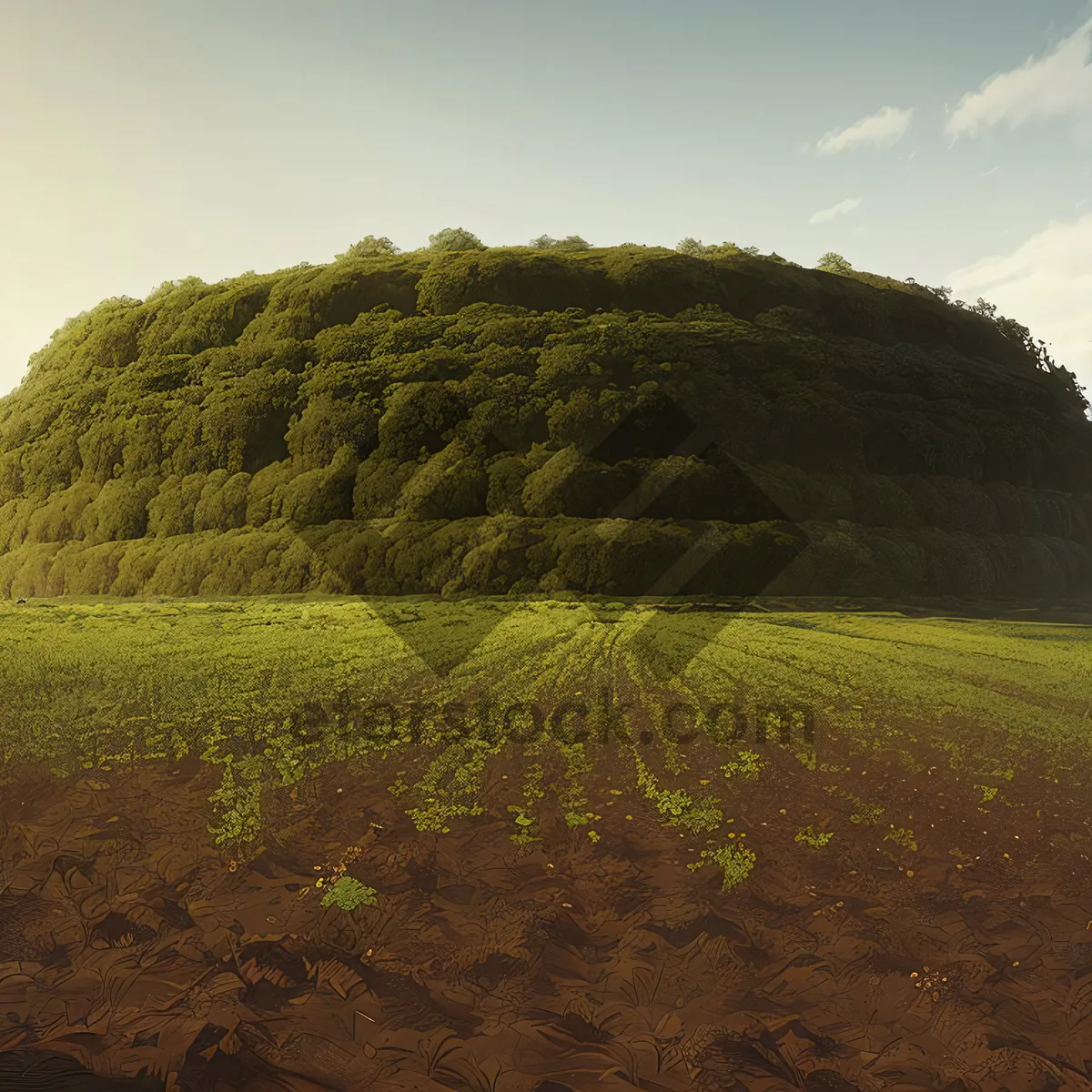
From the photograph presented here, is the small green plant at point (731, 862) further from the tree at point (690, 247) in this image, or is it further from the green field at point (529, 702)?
the tree at point (690, 247)

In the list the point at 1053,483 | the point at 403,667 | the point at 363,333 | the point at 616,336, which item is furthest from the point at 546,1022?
the point at 1053,483

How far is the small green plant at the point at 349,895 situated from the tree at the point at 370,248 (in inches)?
1699

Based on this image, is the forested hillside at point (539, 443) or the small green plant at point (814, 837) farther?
the forested hillside at point (539, 443)

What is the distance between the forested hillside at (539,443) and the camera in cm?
2795

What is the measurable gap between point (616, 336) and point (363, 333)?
11.9m

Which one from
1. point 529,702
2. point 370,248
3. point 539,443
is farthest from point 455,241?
point 529,702

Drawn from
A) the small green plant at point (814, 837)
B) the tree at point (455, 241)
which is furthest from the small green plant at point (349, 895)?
the tree at point (455, 241)

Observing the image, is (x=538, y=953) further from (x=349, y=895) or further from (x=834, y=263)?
(x=834, y=263)

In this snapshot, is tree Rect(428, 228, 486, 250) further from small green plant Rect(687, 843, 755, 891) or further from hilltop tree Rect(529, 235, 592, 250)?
small green plant Rect(687, 843, 755, 891)

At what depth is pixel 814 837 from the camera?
28.3 feet

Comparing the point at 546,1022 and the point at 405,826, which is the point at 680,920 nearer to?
the point at 546,1022

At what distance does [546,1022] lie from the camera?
19.0 ft

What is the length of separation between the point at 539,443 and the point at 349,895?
25111mm

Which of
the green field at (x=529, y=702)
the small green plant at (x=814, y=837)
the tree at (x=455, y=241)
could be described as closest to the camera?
the small green plant at (x=814, y=837)
